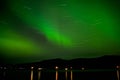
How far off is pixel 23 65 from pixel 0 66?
2794cm

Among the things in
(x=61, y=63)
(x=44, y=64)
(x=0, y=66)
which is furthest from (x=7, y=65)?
(x=61, y=63)

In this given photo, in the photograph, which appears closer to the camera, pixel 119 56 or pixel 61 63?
pixel 119 56

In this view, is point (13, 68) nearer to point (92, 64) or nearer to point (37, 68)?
point (37, 68)

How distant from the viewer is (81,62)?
137 meters

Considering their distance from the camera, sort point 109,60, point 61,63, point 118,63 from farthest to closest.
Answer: point 61,63
point 109,60
point 118,63

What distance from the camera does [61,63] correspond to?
5807 inches

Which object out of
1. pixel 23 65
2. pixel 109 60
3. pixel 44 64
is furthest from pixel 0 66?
pixel 109 60

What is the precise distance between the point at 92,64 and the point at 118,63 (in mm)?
20375

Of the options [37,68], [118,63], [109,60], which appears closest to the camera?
[118,63]

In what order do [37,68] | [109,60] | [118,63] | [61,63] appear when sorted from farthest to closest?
[37,68] → [61,63] → [109,60] → [118,63]

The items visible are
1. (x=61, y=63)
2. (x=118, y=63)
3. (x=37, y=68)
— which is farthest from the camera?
(x=37, y=68)

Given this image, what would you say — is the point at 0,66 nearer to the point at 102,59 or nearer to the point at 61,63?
the point at 61,63

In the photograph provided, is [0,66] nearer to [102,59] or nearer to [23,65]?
[23,65]

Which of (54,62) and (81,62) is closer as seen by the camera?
(81,62)
